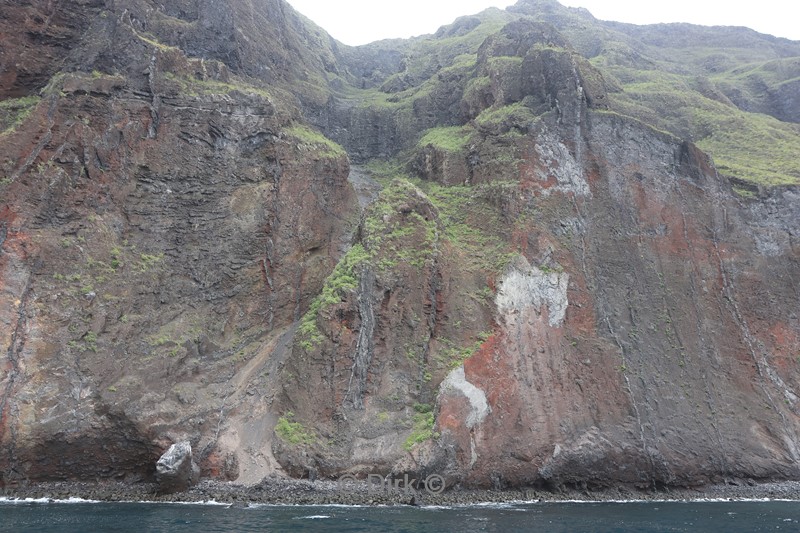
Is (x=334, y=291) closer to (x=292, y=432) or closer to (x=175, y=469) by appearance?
(x=292, y=432)

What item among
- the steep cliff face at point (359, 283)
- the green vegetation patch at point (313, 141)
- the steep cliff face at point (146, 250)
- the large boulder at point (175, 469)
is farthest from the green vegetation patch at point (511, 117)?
the large boulder at point (175, 469)

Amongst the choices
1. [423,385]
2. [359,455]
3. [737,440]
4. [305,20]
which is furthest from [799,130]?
[305,20]

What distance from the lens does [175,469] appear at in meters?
25.9

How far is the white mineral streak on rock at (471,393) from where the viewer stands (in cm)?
2950

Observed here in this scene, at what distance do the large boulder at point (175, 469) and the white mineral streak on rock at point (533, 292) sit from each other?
1924 centimetres

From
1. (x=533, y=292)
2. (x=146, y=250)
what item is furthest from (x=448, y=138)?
(x=146, y=250)

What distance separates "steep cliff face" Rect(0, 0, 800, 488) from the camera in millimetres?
28609

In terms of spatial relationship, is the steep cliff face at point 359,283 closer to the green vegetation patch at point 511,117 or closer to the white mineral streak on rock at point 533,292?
the white mineral streak on rock at point 533,292

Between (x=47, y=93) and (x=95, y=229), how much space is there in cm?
975

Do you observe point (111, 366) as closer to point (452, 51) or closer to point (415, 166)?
point (415, 166)

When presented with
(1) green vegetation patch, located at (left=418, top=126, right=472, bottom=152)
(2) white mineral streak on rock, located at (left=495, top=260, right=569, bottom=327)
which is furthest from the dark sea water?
(1) green vegetation patch, located at (left=418, top=126, right=472, bottom=152)

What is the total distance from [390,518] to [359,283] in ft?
46.0

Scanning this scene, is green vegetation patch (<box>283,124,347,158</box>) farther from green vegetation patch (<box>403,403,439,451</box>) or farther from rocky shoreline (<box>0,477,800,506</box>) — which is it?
rocky shoreline (<box>0,477,800,506</box>)

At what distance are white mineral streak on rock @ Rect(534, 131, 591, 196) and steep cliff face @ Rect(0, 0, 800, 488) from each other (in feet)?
0.69
